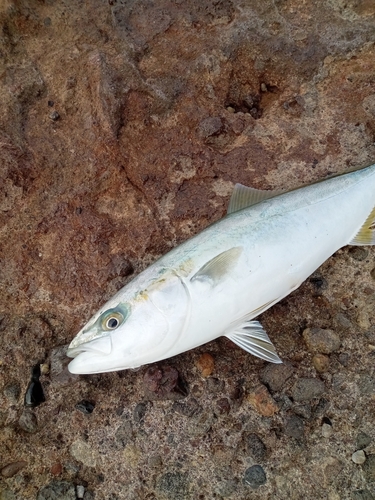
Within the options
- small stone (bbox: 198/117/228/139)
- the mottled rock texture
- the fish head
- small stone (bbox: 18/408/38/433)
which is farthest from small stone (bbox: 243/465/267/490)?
small stone (bbox: 198/117/228/139)

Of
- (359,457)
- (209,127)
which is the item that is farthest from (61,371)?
(209,127)

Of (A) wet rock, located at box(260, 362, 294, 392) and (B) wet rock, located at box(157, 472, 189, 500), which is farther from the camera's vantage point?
(A) wet rock, located at box(260, 362, 294, 392)

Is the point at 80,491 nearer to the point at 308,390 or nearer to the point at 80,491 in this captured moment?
the point at 80,491

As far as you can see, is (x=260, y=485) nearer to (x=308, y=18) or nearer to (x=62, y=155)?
(x=62, y=155)

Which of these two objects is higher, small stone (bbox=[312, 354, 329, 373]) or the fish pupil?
the fish pupil

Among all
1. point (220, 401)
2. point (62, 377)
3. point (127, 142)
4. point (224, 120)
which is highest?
point (127, 142)

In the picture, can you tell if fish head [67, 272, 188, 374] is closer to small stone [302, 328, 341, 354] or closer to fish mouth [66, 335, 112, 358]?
fish mouth [66, 335, 112, 358]

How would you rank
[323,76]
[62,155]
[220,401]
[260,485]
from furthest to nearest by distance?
1. [323,76]
2. [62,155]
3. [220,401]
4. [260,485]

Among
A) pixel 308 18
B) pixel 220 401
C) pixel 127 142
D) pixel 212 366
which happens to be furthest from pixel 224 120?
pixel 220 401

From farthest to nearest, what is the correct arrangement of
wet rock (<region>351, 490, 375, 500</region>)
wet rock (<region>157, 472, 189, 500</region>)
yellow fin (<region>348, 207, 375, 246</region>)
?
yellow fin (<region>348, 207, 375, 246</region>) < wet rock (<region>157, 472, 189, 500</region>) < wet rock (<region>351, 490, 375, 500</region>)
